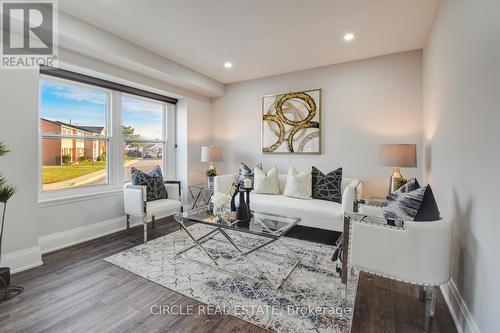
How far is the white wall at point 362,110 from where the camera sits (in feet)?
11.5

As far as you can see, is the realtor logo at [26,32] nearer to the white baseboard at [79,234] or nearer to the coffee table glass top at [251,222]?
the white baseboard at [79,234]

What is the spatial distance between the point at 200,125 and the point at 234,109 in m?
0.79

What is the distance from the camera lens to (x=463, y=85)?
176 centimetres

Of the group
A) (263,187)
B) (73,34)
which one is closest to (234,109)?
(263,187)

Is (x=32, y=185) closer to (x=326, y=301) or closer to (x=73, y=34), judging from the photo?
(x=73, y=34)

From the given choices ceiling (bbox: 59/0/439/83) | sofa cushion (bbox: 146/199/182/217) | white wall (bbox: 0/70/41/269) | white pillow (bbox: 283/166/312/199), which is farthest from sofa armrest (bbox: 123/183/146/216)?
white pillow (bbox: 283/166/312/199)

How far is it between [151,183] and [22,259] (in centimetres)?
160

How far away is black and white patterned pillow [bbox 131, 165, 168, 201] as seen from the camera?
3551 mm

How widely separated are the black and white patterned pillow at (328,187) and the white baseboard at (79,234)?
3.02 meters

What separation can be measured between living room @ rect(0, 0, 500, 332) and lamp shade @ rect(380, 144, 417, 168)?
13mm

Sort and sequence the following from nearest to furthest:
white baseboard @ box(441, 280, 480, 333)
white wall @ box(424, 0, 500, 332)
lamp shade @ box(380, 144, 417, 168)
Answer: white wall @ box(424, 0, 500, 332), white baseboard @ box(441, 280, 480, 333), lamp shade @ box(380, 144, 417, 168)

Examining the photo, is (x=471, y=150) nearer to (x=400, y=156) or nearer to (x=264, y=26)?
(x=400, y=156)

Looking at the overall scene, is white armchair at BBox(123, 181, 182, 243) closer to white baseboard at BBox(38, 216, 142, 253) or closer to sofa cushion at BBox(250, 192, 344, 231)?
white baseboard at BBox(38, 216, 142, 253)

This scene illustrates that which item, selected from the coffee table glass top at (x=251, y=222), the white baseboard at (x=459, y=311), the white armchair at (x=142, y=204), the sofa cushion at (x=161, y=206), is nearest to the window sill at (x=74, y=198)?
the white armchair at (x=142, y=204)
